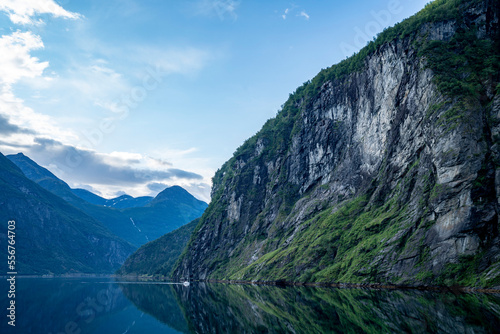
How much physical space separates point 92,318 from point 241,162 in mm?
157956

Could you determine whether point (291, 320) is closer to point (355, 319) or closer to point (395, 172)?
point (355, 319)

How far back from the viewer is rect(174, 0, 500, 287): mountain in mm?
58188

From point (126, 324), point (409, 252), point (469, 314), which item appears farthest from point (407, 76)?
point (126, 324)

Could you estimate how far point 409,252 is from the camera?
62.7 meters

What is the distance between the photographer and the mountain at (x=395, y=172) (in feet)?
191

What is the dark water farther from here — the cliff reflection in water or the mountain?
the mountain

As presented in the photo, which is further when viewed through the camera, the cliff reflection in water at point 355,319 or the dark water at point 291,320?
the dark water at point 291,320

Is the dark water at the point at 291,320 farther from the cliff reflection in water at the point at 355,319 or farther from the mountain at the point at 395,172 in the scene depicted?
the mountain at the point at 395,172

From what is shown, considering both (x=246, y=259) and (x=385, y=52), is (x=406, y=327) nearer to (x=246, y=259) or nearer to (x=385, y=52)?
(x=385, y=52)

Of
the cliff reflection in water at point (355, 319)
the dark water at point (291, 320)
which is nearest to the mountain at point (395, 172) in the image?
the cliff reflection in water at point (355, 319)

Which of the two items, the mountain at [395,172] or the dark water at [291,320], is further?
the mountain at [395,172]

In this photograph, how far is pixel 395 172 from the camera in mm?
88125

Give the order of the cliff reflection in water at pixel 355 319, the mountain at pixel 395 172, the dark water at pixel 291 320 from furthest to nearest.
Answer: the mountain at pixel 395 172 → the dark water at pixel 291 320 → the cliff reflection in water at pixel 355 319

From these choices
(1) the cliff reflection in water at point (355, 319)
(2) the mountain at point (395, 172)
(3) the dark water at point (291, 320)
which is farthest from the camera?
(2) the mountain at point (395, 172)
